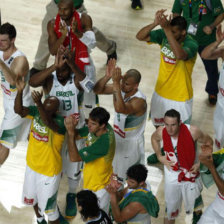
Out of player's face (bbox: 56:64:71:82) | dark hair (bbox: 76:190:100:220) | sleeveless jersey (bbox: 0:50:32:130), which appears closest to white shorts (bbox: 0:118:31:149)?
sleeveless jersey (bbox: 0:50:32:130)

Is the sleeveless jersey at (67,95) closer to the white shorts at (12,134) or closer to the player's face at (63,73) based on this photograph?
the player's face at (63,73)

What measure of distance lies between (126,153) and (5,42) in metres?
1.67

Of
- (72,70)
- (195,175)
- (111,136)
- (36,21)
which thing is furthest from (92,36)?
(36,21)

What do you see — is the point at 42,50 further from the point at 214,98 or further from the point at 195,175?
the point at 195,175

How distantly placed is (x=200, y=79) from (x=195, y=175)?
2894mm

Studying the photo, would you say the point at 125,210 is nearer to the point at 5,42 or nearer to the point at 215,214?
the point at 215,214

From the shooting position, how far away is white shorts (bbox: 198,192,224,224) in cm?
569

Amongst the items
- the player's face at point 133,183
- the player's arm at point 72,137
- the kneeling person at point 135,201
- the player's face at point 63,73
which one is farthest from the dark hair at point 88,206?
the player's face at point 63,73

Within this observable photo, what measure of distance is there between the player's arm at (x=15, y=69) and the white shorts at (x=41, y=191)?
3.02ft

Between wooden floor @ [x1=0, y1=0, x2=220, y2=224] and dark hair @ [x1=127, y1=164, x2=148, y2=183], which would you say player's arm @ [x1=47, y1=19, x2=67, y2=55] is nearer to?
wooden floor @ [x1=0, y1=0, x2=220, y2=224]

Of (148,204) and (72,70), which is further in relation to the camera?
(72,70)

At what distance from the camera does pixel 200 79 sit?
8.72 m

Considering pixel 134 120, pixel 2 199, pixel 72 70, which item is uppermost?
pixel 72 70

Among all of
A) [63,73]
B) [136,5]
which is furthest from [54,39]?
[136,5]
